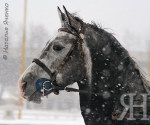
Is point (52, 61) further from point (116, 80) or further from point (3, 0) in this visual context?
point (3, 0)

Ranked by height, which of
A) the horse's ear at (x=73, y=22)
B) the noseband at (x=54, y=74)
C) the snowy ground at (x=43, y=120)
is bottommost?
the snowy ground at (x=43, y=120)

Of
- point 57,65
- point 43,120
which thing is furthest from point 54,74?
point 43,120

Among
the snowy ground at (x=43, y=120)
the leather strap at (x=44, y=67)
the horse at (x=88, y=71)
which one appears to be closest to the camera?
the horse at (x=88, y=71)

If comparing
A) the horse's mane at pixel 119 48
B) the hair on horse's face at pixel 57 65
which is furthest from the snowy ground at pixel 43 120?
the horse's mane at pixel 119 48

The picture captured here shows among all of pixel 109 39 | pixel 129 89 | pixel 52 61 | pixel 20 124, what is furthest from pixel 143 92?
pixel 20 124

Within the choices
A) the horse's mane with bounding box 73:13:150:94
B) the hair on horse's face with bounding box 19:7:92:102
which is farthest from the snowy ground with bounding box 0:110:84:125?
the horse's mane with bounding box 73:13:150:94

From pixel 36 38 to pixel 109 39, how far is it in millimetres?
16508

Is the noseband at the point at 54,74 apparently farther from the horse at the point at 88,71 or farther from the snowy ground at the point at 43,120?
the snowy ground at the point at 43,120

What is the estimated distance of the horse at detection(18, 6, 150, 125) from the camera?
123 inches

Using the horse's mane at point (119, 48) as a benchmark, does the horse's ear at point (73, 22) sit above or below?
above

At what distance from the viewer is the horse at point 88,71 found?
3.13 meters

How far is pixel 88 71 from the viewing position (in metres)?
3.25

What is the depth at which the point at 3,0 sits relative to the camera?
43.2 ft

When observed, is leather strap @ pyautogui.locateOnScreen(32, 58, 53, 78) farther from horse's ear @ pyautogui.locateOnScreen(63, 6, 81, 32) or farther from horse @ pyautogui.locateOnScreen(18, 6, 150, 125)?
horse's ear @ pyautogui.locateOnScreen(63, 6, 81, 32)
